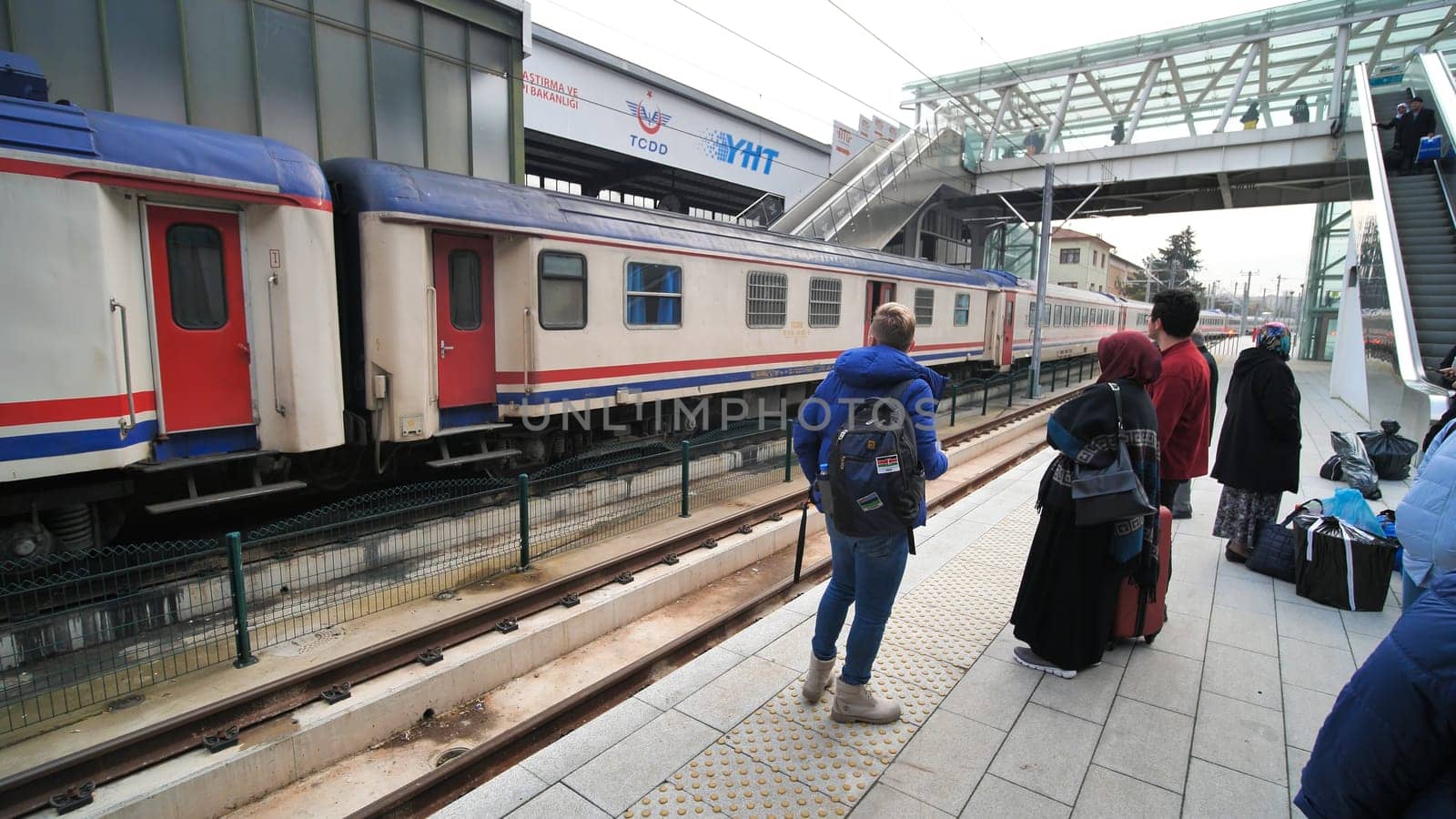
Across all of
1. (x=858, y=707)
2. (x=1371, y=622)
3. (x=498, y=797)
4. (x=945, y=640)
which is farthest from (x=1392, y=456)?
(x=498, y=797)

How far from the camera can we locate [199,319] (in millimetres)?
5707

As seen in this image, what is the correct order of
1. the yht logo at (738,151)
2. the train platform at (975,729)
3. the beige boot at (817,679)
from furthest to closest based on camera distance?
the yht logo at (738,151) < the beige boot at (817,679) < the train platform at (975,729)

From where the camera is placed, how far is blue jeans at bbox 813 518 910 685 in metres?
3.32

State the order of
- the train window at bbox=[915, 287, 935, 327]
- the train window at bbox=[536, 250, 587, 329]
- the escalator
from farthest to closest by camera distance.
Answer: the train window at bbox=[915, 287, 935, 327], the escalator, the train window at bbox=[536, 250, 587, 329]

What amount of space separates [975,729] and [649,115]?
20.7 m

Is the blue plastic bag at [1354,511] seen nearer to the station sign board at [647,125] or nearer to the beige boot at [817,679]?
the beige boot at [817,679]

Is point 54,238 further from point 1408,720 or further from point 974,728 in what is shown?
point 1408,720

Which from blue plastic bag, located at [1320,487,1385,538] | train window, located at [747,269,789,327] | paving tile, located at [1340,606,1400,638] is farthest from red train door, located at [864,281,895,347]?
paving tile, located at [1340,606,1400,638]

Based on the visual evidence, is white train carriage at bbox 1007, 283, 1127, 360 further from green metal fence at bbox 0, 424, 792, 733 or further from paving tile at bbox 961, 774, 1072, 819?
paving tile at bbox 961, 774, 1072, 819

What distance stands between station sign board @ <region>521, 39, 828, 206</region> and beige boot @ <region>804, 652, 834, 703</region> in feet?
49.0

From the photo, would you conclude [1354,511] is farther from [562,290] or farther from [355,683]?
[562,290]

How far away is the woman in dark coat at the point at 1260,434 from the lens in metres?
5.44

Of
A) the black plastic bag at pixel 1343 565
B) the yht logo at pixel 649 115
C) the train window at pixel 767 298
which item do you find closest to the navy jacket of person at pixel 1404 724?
the black plastic bag at pixel 1343 565

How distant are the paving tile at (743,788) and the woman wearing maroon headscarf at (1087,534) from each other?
185 cm
